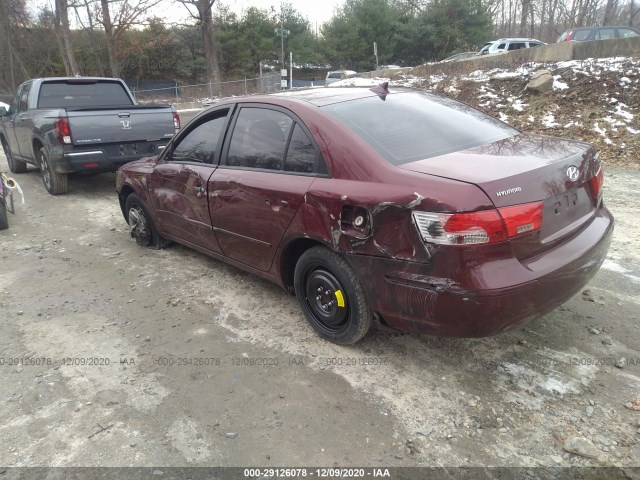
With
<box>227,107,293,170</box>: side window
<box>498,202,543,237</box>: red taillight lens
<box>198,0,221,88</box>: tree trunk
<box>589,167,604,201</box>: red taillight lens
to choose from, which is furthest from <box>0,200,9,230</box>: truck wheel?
<box>198,0,221,88</box>: tree trunk

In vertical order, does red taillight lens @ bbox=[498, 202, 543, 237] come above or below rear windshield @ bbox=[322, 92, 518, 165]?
below

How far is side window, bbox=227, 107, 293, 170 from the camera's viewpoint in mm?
3283

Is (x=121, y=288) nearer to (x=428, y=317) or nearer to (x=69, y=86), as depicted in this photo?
(x=428, y=317)

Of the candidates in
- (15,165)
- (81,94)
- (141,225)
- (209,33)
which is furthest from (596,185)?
(209,33)

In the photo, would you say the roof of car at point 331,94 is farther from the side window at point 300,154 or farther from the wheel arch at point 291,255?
the wheel arch at point 291,255

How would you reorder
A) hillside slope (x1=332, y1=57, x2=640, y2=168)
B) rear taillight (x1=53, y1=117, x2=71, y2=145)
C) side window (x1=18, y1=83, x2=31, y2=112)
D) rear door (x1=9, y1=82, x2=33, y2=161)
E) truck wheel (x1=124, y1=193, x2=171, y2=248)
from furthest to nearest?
hillside slope (x1=332, y1=57, x2=640, y2=168) → side window (x1=18, y1=83, x2=31, y2=112) → rear door (x1=9, y1=82, x2=33, y2=161) → rear taillight (x1=53, y1=117, x2=71, y2=145) → truck wheel (x1=124, y1=193, x2=171, y2=248)

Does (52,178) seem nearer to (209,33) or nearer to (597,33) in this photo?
(597,33)

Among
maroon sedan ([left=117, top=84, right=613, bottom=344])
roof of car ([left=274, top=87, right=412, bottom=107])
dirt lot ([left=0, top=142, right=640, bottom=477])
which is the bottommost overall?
dirt lot ([left=0, top=142, right=640, bottom=477])

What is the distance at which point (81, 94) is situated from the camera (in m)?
8.28

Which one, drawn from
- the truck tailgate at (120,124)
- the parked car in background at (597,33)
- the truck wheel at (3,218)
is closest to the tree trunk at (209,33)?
the parked car in background at (597,33)

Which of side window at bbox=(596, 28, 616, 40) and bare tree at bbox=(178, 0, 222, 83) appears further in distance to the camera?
bare tree at bbox=(178, 0, 222, 83)

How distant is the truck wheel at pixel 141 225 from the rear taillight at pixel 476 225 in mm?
3523

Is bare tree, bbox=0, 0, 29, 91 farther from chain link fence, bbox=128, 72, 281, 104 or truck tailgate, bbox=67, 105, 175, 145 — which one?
truck tailgate, bbox=67, 105, 175, 145

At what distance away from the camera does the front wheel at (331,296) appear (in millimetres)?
2861
